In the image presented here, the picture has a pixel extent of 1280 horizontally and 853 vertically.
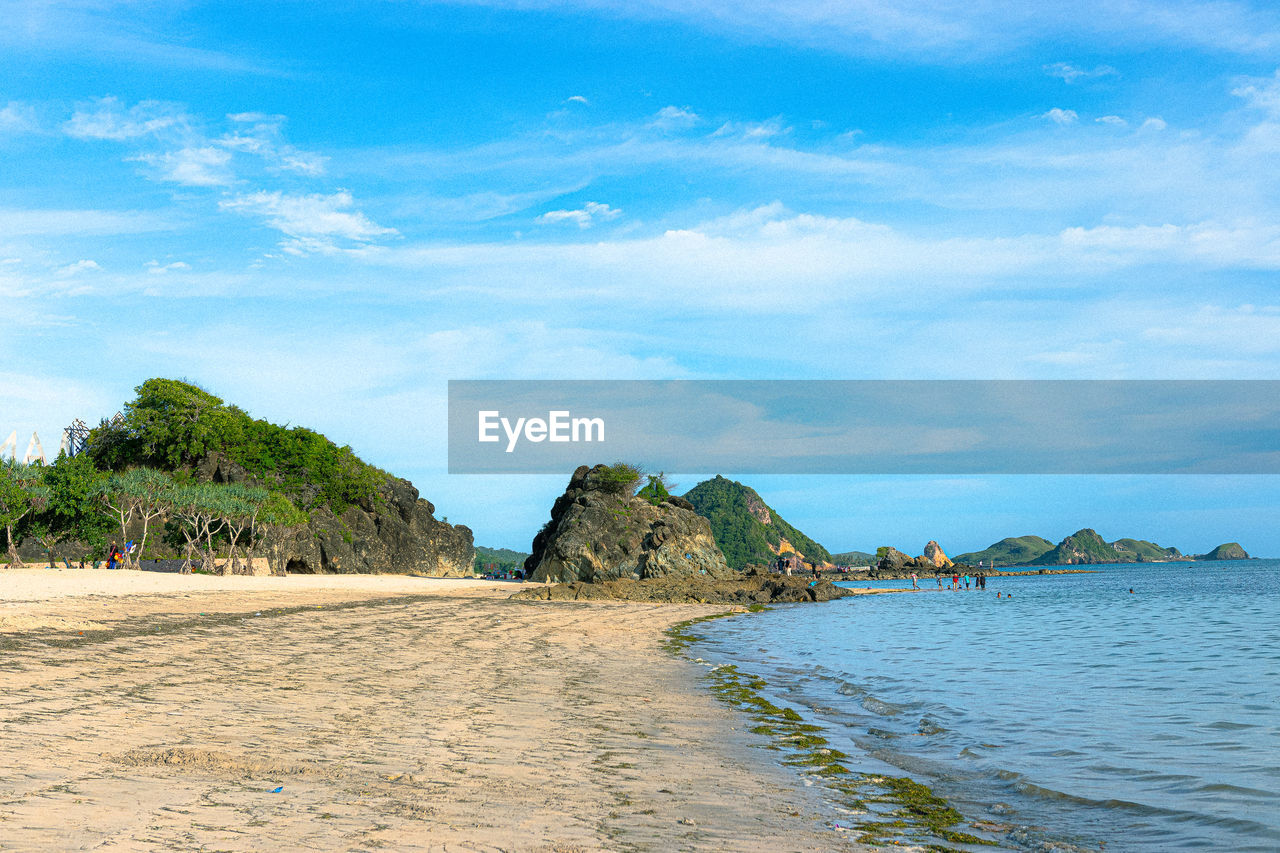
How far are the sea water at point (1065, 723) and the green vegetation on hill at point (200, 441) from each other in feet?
177

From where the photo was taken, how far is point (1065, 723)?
467 inches

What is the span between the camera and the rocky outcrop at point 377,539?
221 ft

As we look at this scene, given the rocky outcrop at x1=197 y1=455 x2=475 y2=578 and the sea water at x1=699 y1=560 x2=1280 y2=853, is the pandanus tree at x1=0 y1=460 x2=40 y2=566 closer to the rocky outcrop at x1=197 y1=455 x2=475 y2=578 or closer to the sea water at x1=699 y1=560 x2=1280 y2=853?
the rocky outcrop at x1=197 y1=455 x2=475 y2=578

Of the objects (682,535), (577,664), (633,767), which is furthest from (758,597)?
(633,767)

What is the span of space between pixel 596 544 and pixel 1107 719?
47.5m

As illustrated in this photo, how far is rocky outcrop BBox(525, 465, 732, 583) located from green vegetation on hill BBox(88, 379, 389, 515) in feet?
79.1

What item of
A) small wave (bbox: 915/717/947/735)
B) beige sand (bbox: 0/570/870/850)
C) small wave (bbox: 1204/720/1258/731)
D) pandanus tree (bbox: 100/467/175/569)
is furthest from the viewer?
pandanus tree (bbox: 100/467/175/569)

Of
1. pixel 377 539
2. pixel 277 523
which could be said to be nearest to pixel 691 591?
pixel 277 523

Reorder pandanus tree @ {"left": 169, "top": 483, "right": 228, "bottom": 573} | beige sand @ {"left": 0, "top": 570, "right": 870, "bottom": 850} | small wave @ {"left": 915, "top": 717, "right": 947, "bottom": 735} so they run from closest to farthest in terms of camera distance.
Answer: beige sand @ {"left": 0, "top": 570, "right": 870, "bottom": 850}
small wave @ {"left": 915, "top": 717, "right": 947, "bottom": 735}
pandanus tree @ {"left": 169, "top": 483, "right": 228, "bottom": 573}

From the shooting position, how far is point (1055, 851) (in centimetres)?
630

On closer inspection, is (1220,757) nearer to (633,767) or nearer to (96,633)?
(633,767)

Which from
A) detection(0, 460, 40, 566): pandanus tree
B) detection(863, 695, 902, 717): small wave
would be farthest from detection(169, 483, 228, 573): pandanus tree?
detection(863, 695, 902, 717): small wave

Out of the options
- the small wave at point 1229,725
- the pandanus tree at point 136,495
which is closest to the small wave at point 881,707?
the small wave at point 1229,725

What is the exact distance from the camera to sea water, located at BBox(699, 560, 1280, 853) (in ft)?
24.2
